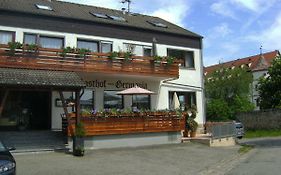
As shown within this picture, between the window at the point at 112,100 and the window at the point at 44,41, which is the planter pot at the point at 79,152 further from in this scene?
the window at the point at 112,100

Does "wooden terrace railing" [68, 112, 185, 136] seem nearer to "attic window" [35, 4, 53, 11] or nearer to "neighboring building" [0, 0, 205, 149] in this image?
"neighboring building" [0, 0, 205, 149]

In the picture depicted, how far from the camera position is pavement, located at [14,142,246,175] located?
15027 millimetres

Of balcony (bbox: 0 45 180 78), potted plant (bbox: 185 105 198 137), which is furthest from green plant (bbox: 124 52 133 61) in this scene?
potted plant (bbox: 185 105 198 137)

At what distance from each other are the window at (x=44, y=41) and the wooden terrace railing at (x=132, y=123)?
561 centimetres

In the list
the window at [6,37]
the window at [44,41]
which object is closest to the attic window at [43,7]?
the window at [44,41]

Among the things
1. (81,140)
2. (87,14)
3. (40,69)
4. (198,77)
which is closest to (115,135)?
(81,140)

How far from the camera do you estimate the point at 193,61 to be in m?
32.3

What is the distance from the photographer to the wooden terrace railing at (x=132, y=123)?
853 inches

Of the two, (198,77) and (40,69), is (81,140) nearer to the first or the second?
(40,69)

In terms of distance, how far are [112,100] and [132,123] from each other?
434cm

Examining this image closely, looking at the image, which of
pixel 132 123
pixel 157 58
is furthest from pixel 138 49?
pixel 132 123

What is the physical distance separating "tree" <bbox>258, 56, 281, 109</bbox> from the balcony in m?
25.2

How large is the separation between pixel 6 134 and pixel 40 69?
135 inches

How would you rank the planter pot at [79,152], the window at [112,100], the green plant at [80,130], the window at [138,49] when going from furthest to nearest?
the window at [138,49] → the window at [112,100] → the green plant at [80,130] → the planter pot at [79,152]
